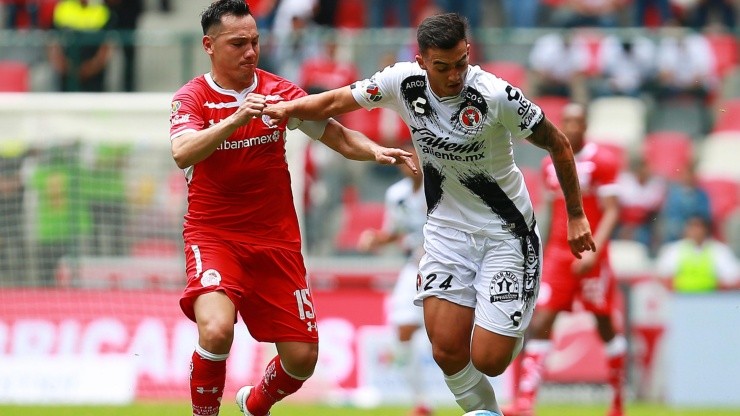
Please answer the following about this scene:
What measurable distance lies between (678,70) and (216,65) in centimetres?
958

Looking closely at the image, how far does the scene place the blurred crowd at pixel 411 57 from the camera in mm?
14906

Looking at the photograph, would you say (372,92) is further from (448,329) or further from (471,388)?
(471,388)

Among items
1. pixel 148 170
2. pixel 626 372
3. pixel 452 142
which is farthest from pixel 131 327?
pixel 452 142

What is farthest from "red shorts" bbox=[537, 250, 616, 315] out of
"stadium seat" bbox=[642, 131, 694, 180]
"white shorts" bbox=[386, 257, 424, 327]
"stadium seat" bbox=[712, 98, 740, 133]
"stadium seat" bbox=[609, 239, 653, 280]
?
"stadium seat" bbox=[712, 98, 740, 133]

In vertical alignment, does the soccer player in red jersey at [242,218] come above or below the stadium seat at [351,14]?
below

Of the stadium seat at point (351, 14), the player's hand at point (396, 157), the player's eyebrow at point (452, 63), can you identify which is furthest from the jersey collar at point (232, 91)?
the stadium seat at point (351, 14)

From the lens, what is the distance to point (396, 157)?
25.1 ft

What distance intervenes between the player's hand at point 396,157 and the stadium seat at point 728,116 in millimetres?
10252

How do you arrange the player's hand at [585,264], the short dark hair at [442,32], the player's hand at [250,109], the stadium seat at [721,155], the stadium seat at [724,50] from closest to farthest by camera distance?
the short dark hair at [442,32], the player's hand at [250,109], the player's hand at [585,264], the stadium seat at [724,50], the stadium seat at [721,155]

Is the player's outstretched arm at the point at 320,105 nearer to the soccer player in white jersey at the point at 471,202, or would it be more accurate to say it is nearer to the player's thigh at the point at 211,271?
the soccer player in white jersey at the point at 471,202

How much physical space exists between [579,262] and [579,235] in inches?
137

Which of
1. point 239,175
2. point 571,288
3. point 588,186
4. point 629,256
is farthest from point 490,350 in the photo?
point 629,256

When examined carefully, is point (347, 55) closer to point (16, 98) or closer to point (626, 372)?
point (16, 98)

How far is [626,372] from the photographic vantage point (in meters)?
14.5
